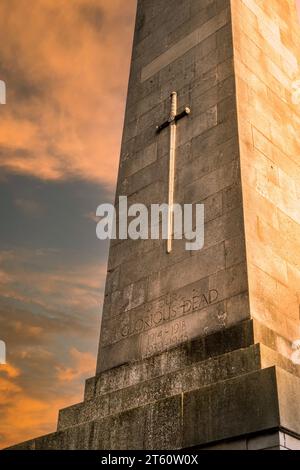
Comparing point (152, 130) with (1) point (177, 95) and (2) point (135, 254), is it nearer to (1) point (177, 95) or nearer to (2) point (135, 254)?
(1) point (177, 95)

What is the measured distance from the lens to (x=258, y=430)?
338 inches

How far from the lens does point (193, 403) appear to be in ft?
31.4

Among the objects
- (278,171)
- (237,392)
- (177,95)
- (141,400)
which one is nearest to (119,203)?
(177,95)

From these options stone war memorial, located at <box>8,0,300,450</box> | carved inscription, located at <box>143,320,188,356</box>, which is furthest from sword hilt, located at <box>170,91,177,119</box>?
carved inscription, located at <box>143,320,188,356</box>

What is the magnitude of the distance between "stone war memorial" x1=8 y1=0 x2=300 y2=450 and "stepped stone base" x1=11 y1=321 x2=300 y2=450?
0.08ft

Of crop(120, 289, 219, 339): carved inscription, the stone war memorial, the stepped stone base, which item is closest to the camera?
the stepped stone base

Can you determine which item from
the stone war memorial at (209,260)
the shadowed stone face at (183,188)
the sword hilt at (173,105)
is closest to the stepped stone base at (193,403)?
the stone war memorial at (209,260)

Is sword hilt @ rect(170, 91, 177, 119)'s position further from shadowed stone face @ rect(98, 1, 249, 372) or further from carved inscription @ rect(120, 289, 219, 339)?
carved inscription @ rect(120, 289, 219, 339)

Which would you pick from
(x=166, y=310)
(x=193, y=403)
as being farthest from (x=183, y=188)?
(x=193, y=403)

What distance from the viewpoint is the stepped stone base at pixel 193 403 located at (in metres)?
8.68

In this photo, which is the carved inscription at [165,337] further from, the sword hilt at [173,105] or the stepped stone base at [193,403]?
the sword hilt at [173,105]

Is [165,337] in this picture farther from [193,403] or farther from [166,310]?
[193,403]

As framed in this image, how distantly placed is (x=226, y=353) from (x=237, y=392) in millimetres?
1205

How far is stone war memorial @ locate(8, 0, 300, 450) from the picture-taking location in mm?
9539
